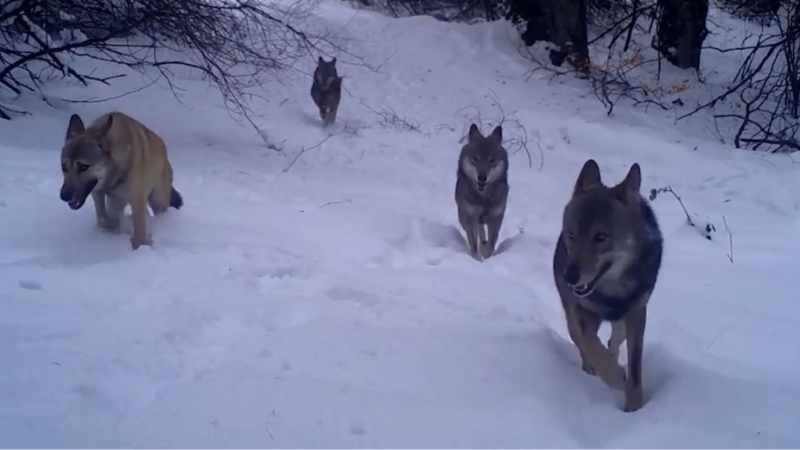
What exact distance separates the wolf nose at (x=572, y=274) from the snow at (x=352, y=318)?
2.12 ft

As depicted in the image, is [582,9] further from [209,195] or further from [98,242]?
[98,242]

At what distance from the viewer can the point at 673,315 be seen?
536cm

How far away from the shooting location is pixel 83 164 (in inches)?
235

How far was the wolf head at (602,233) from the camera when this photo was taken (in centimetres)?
392

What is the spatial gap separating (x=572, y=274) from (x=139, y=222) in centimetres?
388

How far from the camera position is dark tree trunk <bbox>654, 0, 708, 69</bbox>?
16391 mm

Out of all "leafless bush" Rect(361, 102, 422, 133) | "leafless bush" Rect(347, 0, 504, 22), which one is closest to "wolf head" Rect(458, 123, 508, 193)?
"leafless bush" Rect(361, 102, 422, 133)

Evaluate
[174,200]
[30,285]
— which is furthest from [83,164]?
[30,285]

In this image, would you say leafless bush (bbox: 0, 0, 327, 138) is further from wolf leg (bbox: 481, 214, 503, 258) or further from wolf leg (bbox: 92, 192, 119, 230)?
wolf leg (bbox: 481, 214, 503, 258)

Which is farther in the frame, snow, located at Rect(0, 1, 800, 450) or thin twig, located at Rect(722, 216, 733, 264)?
thin twig, located at Rect(722, 216, 733, 264)

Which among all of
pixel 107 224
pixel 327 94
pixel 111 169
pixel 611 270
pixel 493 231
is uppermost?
pixel 611 270

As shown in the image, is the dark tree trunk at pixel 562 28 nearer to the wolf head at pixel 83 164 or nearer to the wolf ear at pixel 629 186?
the wolf head at pixel 83 164

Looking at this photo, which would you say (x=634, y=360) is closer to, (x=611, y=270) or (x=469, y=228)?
(x=611, y=270)

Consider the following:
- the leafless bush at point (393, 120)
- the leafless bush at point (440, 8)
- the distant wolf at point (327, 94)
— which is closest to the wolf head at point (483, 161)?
the leafless bush at point (393, 120)
